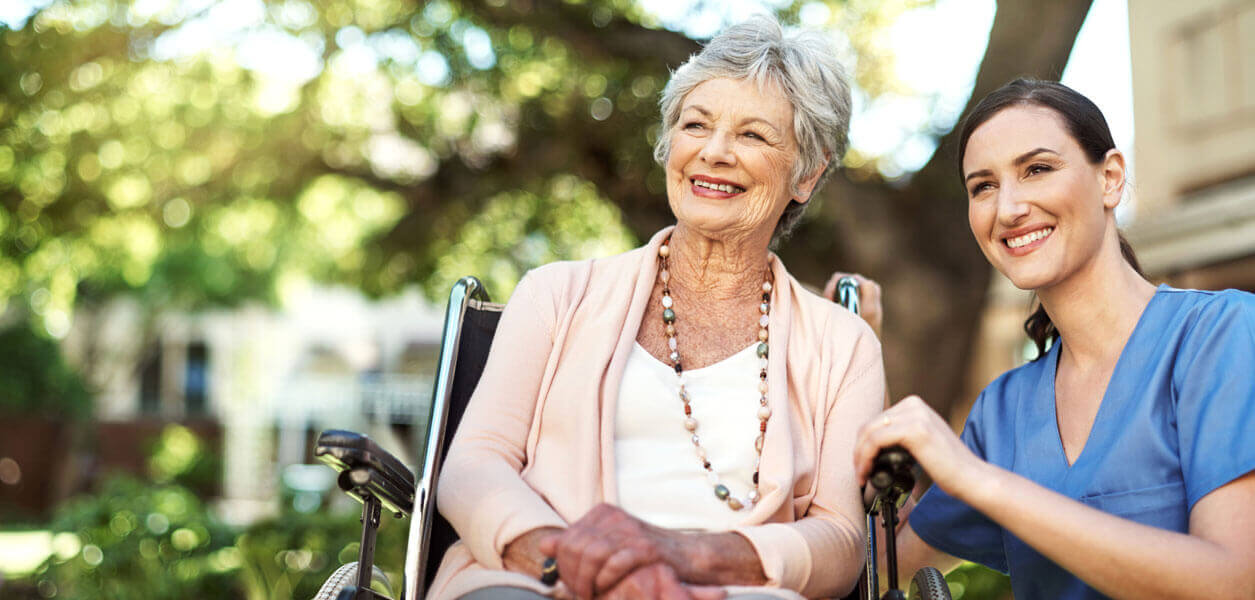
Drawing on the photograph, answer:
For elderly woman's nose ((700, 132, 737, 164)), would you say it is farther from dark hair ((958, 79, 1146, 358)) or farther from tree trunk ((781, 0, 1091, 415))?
tree trunk ((781, 0, 1091, 415))

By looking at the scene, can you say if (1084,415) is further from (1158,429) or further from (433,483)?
(433,483)

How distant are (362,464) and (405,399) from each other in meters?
15.6

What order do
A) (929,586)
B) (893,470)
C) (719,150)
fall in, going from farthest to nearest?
(719,150) → (929,586) → (893,470)

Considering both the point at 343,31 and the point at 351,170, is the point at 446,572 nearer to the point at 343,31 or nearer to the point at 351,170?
the point at 343,31

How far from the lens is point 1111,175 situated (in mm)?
2051

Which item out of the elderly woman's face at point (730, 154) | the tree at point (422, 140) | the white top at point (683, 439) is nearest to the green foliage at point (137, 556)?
the tree at point (422, 140)

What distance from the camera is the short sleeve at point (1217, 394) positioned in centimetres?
173

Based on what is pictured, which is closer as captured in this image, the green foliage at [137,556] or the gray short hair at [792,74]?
the gray short hair at [792,74]

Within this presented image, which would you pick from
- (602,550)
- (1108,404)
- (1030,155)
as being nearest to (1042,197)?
(1030,155)

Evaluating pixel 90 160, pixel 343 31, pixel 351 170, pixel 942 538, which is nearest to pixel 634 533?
pixel 942 538

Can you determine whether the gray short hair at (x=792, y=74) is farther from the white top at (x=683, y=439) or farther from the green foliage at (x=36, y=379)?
the green foliage at (x=36, y=379)

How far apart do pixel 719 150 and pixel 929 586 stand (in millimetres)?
956

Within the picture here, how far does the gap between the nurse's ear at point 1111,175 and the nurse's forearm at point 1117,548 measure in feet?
2.21

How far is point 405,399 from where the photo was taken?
56.5 ft
